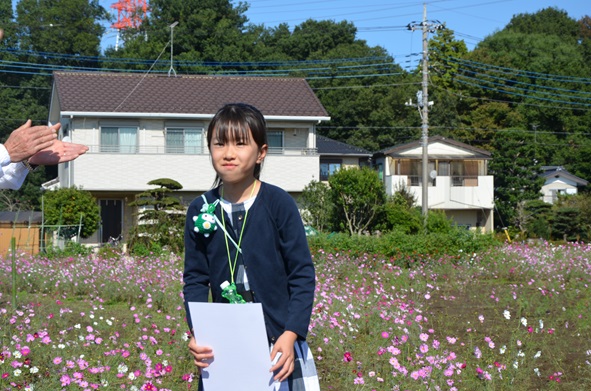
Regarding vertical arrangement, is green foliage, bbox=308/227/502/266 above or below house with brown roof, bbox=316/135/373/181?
below

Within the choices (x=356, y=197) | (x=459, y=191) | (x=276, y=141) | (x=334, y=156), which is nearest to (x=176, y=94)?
(x=276, y=141)

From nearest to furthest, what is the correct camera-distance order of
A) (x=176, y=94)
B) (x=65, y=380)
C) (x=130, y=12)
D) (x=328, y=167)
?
1. (x=65, y=380)
2. (x=176, y=94)
3. (x=328, y=167)
4. (x=130, y=12)

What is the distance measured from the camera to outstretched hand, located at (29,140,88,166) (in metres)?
2.87

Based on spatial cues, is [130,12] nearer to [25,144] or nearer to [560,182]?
[560,182]

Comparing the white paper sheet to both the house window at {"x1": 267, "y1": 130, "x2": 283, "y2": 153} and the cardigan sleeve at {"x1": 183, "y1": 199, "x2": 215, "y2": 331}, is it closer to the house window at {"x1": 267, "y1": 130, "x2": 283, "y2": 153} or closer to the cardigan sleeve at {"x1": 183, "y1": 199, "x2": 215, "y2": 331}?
the cardigan sleeve at {"x1": 183, "y1": 199, "x2": 215, "y2": 331}

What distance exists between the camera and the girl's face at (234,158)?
2.72 metres

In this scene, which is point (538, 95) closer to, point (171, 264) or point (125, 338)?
point (171, 264)

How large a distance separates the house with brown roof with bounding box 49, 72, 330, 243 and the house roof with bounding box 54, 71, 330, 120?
3 cm

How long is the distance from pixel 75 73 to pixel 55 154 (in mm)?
26281

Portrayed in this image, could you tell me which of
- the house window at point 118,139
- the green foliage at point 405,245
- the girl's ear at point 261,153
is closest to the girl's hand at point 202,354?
the girl's ear at point 261,153

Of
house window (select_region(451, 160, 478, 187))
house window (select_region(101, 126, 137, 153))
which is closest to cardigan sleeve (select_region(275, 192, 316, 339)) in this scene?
house window (select_region(101, 126, 137, 153))

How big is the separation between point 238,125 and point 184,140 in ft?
80.7

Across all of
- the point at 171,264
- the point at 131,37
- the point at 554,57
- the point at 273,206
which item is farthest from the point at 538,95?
the point at 273,206

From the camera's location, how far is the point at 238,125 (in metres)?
2.75
